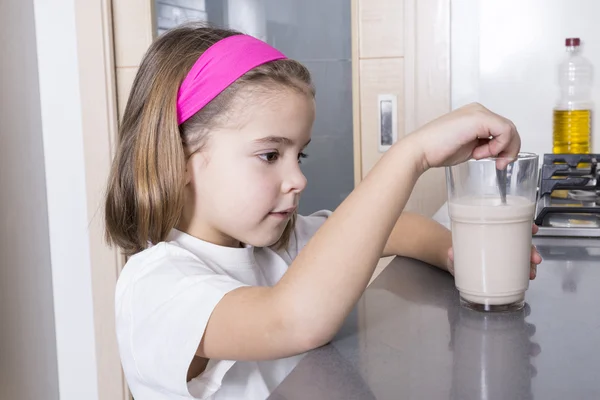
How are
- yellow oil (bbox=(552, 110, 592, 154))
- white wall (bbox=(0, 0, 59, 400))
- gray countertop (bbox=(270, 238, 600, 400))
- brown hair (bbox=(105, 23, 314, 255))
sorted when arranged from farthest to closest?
1. white wall (bbox=(0, 0, 59, 400))
2. yellow oil (bbox=(552, 110, 592, 154))
3. brown hair (bbox=(105, 23, 314, 255))
4. gray countertop (bbox=(270, 238, 600, 400))

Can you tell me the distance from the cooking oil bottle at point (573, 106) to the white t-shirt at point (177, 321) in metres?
1.11

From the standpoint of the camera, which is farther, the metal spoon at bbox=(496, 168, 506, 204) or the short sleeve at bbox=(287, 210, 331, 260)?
the short sleeve at bbox=(287, 210, 331, 260)

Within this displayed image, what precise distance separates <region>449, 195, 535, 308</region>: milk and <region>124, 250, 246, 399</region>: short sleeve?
0.24 m

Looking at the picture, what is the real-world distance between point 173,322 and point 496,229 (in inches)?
13.4

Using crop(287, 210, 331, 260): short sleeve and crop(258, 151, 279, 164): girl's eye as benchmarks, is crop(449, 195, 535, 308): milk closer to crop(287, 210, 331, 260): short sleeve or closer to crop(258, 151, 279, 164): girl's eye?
crop(258, 151, 279, 164): girl's eye

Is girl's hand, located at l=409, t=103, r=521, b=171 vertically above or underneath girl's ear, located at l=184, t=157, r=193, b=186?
above

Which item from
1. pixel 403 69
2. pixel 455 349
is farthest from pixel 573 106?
pixel 455 349

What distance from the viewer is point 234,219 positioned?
895mm

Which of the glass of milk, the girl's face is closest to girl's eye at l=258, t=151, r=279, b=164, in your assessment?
the girl's face

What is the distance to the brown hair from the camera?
91cm

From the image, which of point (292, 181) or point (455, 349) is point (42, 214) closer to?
point (292, 181)

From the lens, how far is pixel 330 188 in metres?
2.00

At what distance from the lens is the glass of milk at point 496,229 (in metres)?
0.71

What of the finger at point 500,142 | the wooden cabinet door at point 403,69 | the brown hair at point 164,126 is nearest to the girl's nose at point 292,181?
the brown hair at point 164,126
